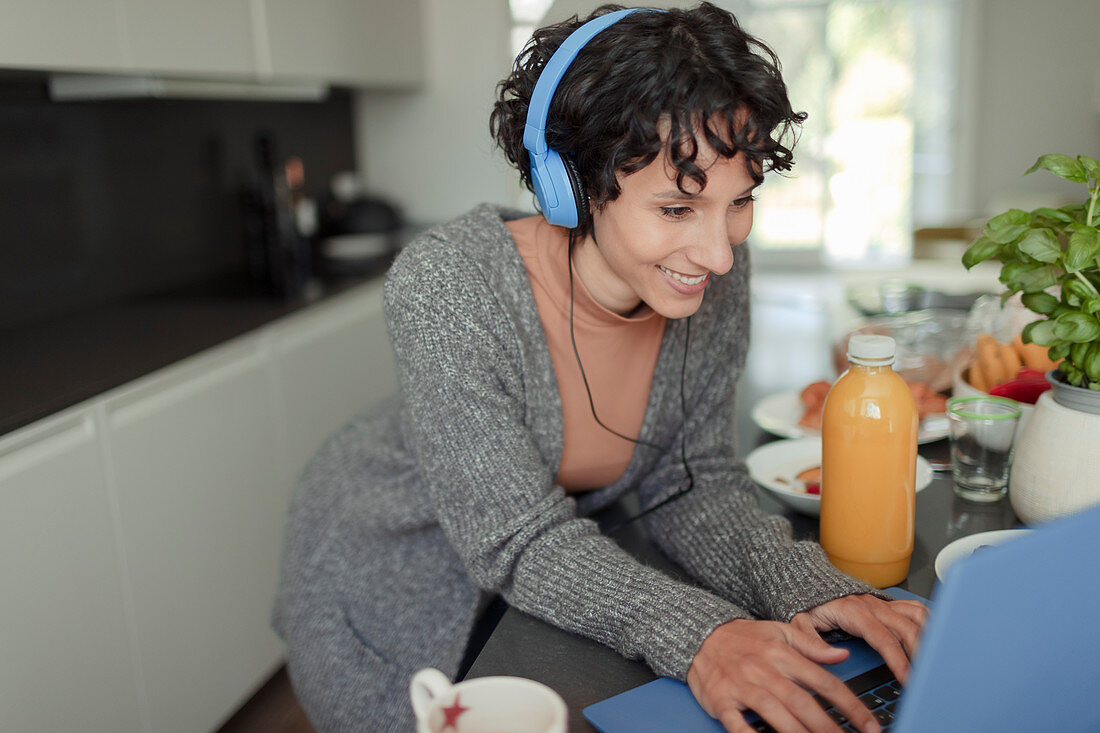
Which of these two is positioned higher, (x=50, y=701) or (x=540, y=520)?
(x=540, y=520)

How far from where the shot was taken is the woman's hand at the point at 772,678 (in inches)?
25.3

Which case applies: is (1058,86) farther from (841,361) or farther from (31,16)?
(31,16)

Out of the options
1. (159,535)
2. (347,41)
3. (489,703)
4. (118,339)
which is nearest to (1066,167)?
(489,703)

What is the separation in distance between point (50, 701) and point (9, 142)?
3.89ft

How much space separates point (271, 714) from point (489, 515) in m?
1.53

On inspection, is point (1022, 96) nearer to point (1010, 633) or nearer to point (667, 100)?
point (667, 100)

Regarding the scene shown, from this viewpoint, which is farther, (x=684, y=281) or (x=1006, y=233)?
(x=684, y=281)

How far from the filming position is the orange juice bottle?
31.9 inches

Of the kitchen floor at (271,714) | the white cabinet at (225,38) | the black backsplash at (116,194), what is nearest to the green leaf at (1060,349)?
the white cabinet at (225,38)

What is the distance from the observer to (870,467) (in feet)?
2.71

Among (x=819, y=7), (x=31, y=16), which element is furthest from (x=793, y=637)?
(x=819, y=7)

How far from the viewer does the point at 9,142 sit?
1.99 m

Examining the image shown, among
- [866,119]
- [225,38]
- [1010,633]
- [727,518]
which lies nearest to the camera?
[1010,633]

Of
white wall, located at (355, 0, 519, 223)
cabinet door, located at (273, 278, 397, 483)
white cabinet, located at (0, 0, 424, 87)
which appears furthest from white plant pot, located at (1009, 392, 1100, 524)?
white wall, located at (355, 0, 519, 223)
